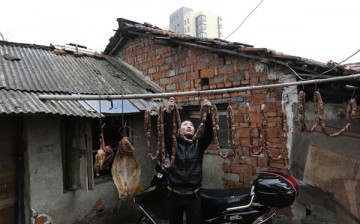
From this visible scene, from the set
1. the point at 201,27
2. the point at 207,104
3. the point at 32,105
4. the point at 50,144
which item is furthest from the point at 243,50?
the point at 201,27

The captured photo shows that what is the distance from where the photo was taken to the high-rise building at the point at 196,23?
2077cm

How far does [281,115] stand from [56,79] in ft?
14.9

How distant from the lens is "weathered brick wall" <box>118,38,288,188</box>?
477cm

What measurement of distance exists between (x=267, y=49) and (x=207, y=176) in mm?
3183

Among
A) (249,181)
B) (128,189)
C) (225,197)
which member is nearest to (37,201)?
(128,189)

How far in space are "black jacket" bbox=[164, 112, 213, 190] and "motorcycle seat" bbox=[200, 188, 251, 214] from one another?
1.96ft

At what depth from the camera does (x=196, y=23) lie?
20875 mm

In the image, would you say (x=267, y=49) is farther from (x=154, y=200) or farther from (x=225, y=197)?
(x=154, y=200)

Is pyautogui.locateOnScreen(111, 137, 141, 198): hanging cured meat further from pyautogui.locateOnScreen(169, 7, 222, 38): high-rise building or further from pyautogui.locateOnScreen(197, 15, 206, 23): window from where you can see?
pyautogui.locateOnScreen(197, 15, 206, 23): window

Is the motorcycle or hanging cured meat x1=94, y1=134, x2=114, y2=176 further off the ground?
hanging cured meat x1=94, y1=134, x2=114, y2=176

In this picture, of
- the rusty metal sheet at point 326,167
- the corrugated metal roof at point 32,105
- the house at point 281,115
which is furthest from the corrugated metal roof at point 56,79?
the rusty metal sheet at point 326,167

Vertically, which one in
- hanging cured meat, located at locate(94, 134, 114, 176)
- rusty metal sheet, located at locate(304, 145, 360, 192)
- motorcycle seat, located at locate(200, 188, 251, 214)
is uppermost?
hanging cured meat, located at locate(94, 134, 114, 176)

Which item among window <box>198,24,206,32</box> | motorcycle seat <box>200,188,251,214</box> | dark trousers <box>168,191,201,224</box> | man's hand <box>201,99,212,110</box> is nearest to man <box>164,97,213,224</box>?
dark trousers <box>168,191,201,224</box>

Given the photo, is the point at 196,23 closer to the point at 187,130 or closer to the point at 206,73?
the point at 206,73
